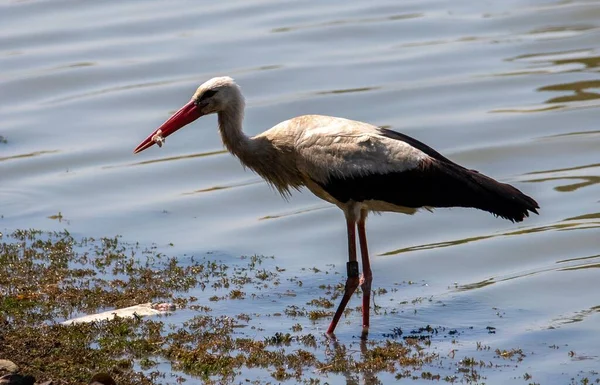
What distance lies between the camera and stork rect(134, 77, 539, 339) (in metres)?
8.93

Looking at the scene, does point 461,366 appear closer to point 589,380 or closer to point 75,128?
point 589,380

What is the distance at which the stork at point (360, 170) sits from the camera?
8.93 meters

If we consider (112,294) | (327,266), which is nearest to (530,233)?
(327,266)

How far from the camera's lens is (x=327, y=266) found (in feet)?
34.0

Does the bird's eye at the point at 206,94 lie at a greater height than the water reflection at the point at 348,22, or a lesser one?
lesser

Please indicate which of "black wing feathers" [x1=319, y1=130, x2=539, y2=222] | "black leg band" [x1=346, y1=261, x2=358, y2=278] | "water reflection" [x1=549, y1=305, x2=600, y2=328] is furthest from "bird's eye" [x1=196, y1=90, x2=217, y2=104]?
"water reflection" [x1=549, y1=305, x2=600, y2=328]

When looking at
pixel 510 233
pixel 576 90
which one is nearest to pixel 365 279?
pixel 510 233

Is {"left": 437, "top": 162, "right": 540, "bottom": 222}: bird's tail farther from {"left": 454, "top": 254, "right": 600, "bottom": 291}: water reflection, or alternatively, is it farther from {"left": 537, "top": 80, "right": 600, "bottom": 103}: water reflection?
{"left": 537, "top": 80, "right": 600, "bottom": 103}: water reflection

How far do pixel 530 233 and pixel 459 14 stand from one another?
7.78 m

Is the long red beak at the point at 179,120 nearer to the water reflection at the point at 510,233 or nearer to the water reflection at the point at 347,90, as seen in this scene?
the water reflection at the point at 510,233

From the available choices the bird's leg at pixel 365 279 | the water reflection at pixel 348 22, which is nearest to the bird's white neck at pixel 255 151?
the bird's leg at pixel 365 279

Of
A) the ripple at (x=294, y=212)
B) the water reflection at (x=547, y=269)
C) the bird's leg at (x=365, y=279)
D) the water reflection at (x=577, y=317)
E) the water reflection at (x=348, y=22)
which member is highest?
the water reflection at (x=348, y=22)

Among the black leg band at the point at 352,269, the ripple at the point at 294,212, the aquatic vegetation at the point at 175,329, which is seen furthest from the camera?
the ripple at the point at 294,212

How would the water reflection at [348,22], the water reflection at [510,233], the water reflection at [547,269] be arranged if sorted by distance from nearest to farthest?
1. the water reflection at [547,269]
2. the water reflection at [510,233]
3. the water reflection at [348,22]
